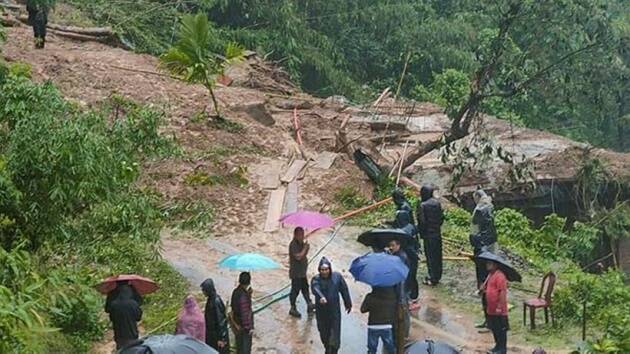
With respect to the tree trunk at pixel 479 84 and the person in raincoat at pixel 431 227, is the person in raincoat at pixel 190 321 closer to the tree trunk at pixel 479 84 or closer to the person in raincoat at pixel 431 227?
the person in raincoat at pixel 431 227

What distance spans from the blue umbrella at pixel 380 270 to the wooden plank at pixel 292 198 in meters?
6.14

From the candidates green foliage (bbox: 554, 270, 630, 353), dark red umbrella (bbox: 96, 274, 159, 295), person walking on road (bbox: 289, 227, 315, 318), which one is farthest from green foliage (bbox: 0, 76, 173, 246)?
green foliage (bbox: 554, 270, 630, 353)

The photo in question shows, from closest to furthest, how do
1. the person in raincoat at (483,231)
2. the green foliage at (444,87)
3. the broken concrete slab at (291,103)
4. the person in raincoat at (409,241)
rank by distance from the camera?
the person in raincoat at (409,241)
the person in raincoat at (483,231)
the broken concrete slab at (291,103)
the green foliage at (444,87)

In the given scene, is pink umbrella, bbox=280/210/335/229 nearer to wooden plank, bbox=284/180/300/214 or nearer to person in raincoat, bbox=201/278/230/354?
person in raincoat, bbox=201/278/230/354

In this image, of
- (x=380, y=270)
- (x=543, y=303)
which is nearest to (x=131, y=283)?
(x=380, y=270)

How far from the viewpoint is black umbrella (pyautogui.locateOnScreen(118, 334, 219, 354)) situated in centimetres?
657

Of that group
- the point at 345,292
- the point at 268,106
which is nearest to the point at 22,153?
the point at 345,292

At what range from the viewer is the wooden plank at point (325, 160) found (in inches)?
687

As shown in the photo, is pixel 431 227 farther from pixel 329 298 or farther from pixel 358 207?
pixel 358 207

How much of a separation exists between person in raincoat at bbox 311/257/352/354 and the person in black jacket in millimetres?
303

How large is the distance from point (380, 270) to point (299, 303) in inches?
123

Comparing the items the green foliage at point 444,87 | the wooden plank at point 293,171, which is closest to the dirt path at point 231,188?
the wooden plank at point 293,171

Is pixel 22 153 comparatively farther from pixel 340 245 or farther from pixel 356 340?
pixel 340 245

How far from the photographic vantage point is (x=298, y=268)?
11.3 m
